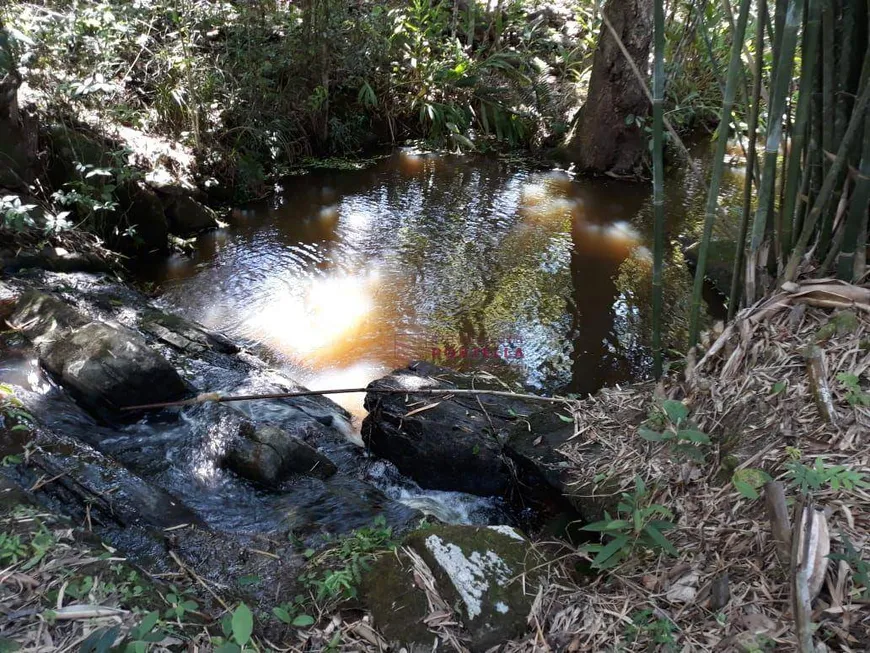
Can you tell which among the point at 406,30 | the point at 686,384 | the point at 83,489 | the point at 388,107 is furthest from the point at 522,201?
the point at 83,489

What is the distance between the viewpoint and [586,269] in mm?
5527

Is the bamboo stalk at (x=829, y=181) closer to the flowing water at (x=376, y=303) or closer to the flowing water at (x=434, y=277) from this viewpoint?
the flowing water at (x=376, y=303)

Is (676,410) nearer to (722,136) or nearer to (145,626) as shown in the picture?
(722,136)

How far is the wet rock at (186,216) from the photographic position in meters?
5.89

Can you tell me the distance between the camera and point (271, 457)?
116 inches

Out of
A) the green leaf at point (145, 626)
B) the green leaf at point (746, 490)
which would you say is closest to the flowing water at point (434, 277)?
the green leaf at point (746, 490)

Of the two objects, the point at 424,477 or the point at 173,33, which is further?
the point at 173,33

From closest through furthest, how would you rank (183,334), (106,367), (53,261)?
(106,367) < (183,334) < (53,261)

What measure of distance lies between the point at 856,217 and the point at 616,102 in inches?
245

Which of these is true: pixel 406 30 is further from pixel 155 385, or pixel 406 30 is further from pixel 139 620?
pixel 139 620

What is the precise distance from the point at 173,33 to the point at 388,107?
3260mm

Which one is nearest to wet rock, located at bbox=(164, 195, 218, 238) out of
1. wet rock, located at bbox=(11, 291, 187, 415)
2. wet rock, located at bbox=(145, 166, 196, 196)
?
wet rock, located at bbox=(145, 166, 196, 196)

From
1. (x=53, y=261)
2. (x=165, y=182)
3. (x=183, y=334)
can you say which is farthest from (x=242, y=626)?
(x=165, y=182)

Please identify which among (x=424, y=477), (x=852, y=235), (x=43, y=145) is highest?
(x=43, y=145)
